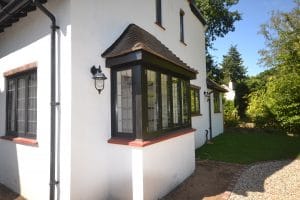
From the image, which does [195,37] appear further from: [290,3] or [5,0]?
[290,3]

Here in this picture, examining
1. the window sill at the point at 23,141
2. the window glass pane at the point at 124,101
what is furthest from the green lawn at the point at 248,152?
the window sill at the point at 23,141

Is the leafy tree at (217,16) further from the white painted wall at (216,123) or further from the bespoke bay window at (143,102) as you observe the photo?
the bespoke bay window at (143,102)

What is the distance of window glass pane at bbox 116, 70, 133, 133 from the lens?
6457mm

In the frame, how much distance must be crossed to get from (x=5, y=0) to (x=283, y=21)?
2366 centimetres

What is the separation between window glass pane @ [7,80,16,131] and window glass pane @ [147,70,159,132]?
14.7 ft

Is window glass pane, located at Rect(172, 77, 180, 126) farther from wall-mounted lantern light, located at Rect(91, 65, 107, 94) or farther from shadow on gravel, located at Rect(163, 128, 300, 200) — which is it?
wall-mounted lantern light, located at Rect(91, 65, 107, 94)

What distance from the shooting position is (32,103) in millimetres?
6836

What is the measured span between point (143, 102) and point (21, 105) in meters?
4.06

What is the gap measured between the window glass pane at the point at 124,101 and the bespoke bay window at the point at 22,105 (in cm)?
234

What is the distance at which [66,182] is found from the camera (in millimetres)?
5445

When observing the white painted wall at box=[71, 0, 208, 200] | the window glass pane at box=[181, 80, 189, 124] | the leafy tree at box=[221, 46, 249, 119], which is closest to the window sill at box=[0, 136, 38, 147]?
the white painted wall at box=[71, 0, 208, 200]

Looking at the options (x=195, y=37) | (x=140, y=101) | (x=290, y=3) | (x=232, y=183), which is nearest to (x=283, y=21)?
(x=290, y=3)

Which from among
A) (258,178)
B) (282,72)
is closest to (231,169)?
(258,178)

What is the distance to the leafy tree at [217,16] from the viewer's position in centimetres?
2462
